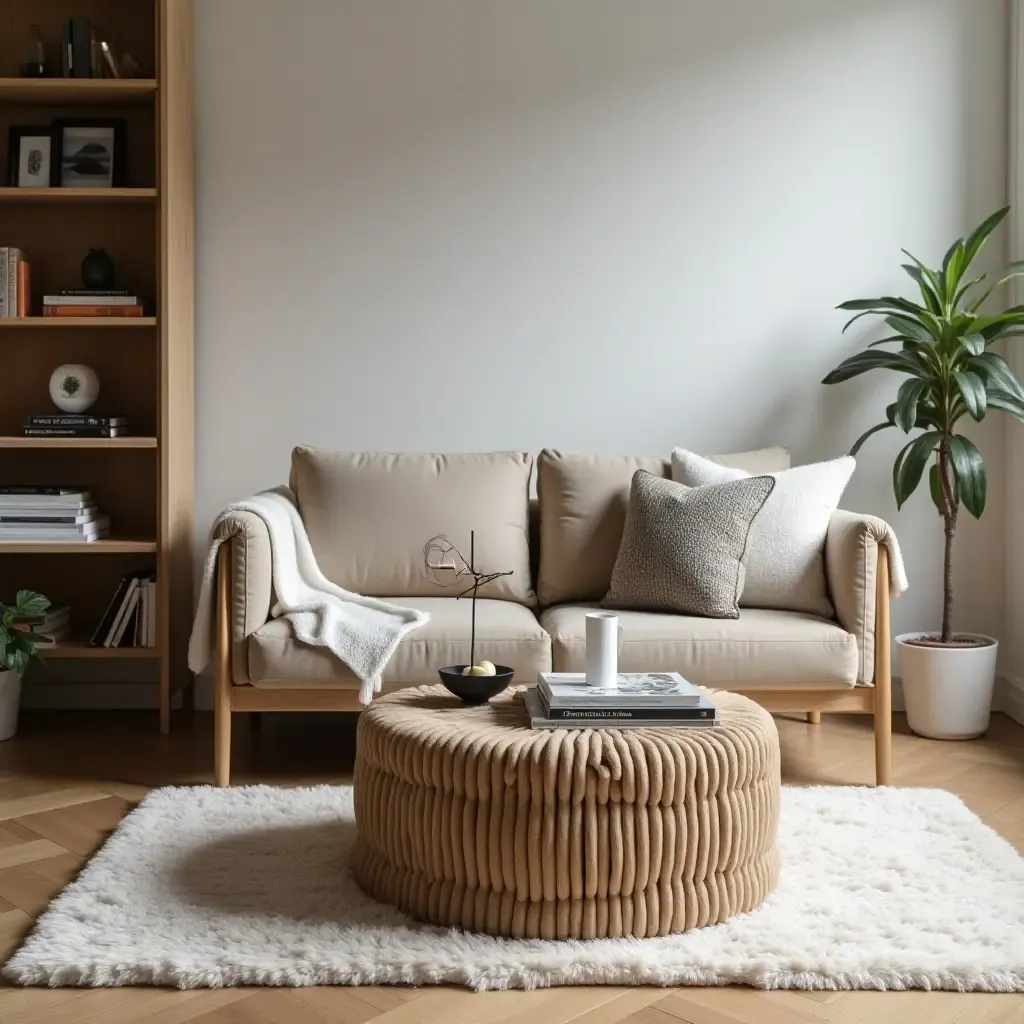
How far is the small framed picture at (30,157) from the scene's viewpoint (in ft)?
13.2

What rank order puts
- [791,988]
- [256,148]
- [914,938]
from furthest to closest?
1. [256,148]
2. [914,938]
3. [791,988]

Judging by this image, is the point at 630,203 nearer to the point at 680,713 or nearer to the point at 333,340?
the point at 333,340

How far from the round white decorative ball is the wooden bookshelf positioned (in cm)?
15

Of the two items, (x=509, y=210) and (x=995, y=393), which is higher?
(x=509, y=210)

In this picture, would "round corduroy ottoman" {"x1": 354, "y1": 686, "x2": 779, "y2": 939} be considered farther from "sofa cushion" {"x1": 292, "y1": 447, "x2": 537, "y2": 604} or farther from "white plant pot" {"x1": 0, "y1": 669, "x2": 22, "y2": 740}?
"white plant pot" {"x1": 0, "y1": 669, "x2": 22, "y2": 740}

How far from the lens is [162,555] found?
3.83 metres

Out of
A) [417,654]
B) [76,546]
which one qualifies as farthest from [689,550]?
[76,546]

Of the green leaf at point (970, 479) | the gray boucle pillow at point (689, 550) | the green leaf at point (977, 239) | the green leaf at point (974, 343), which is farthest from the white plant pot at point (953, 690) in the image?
the green leaf at point (977, 239)

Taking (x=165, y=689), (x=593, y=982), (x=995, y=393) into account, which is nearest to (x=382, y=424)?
(x=165, y=689)

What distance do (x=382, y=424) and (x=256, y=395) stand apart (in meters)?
0.44

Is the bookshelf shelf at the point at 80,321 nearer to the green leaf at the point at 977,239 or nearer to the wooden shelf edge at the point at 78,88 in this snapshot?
the wooden shelf edge at the point at 78,88

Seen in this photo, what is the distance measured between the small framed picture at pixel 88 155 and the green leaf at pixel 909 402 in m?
2.60

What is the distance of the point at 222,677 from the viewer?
3215mm

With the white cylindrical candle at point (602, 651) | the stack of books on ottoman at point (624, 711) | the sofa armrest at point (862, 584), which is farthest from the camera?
the sofa armrest at point (862, 584)
